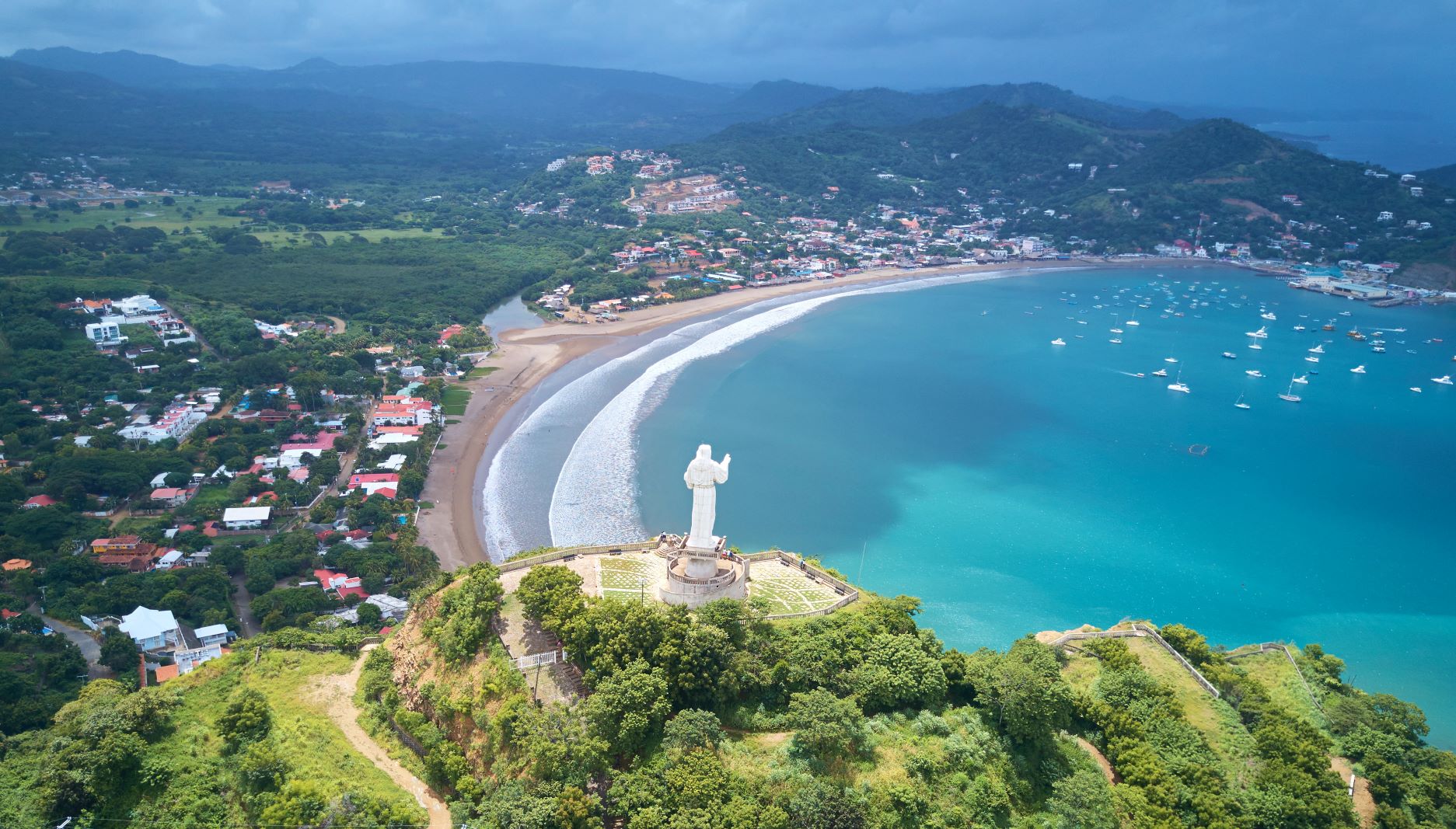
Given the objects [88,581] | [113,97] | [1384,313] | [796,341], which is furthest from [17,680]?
[113,97]

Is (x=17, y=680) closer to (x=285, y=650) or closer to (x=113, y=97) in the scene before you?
(x=285, y=650)

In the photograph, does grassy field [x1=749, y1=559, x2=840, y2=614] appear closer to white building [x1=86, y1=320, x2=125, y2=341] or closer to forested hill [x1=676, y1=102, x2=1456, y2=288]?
white building [x1=86, y1=320, x2=125, y2=341]

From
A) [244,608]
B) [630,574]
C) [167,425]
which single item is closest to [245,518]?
[244,608]

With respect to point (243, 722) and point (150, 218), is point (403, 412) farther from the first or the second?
point (150, 218)

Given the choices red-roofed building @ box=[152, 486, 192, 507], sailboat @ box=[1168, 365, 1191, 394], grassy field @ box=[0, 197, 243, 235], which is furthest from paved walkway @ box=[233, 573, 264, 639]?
grassy field @ box=[0, 197, 243, 235]

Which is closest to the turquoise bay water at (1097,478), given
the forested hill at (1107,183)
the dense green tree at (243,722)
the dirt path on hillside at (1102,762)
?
the dirt path on hillside at (1102,762)

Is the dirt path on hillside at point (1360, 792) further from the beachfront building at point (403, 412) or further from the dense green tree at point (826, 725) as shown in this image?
the beachfront building at point (403, 412)
